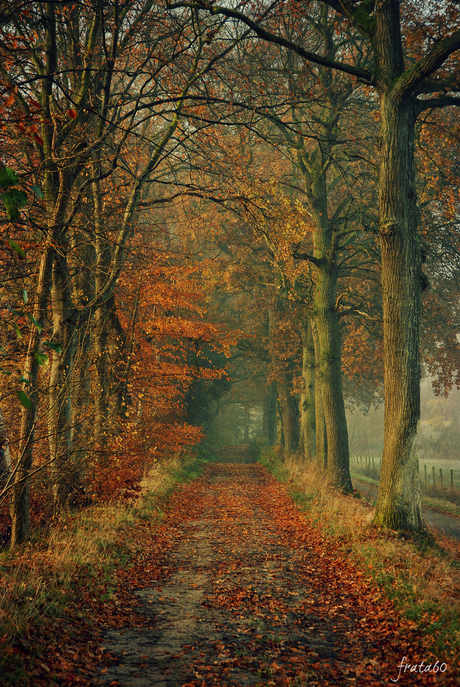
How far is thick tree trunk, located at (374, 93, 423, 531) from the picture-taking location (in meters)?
8.31

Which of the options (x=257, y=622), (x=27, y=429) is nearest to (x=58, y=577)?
(x=27, y=429)

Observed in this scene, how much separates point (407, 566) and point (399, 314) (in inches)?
169

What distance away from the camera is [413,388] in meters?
8.45

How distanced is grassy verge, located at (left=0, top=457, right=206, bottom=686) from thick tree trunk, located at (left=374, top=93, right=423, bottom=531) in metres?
4.91

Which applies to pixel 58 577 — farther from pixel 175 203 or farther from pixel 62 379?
pixel 175 203

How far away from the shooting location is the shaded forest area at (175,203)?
6.99m

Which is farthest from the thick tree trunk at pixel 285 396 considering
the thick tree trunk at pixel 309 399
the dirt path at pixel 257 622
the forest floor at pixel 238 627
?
the forest floor at pixel 238 627

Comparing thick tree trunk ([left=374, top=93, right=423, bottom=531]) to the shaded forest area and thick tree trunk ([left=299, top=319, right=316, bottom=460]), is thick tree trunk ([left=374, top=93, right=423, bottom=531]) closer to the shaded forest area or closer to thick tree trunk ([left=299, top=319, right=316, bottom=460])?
the shaded forest area

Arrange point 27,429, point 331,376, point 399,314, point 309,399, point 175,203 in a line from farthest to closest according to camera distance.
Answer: point 309,399
point 331,376
point 175,203
point 399,314
point 27,429

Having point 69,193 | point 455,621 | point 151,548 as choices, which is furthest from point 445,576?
point 69,193

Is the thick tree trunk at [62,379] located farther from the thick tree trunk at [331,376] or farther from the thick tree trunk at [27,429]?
the thick tree trunk at [331,376]

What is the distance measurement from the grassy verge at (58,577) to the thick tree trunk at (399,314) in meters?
4.91

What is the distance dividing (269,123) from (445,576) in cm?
1524

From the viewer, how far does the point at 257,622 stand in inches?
217
